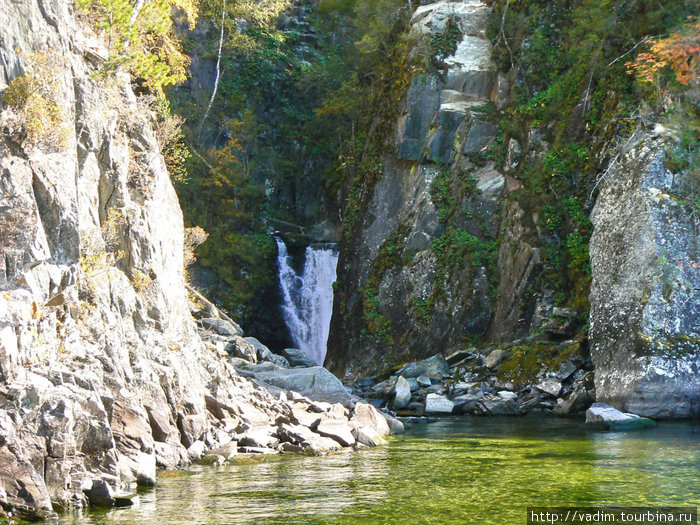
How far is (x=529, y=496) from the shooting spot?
9555mm

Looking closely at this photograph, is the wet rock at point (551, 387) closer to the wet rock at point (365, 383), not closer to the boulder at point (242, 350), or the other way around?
the wet rock at point (365, 383)

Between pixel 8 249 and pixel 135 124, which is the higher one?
pixel 135 124

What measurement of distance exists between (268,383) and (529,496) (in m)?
11.6

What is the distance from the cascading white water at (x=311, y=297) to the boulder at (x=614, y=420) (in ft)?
57.4

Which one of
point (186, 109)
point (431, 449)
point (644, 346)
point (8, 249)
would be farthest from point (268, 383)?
point (186, 109)

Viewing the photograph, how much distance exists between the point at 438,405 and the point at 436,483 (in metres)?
10.9

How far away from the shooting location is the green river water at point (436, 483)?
28.5 feet

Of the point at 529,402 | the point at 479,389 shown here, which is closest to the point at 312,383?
the point at 479,389

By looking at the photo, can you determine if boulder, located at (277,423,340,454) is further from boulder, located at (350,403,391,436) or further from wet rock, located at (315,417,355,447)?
boulder, located at (350,403,391,436)

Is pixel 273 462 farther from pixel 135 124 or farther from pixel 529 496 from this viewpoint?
pixel 135 124

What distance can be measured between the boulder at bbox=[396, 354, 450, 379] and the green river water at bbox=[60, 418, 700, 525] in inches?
352

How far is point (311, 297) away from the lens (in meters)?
34.8

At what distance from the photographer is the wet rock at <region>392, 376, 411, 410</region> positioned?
2230cm

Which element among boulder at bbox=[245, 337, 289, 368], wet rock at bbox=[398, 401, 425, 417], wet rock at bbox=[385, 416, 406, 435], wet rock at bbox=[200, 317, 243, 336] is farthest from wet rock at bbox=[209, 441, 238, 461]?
wet rock at bbox=[200, 317, 243, 336]
